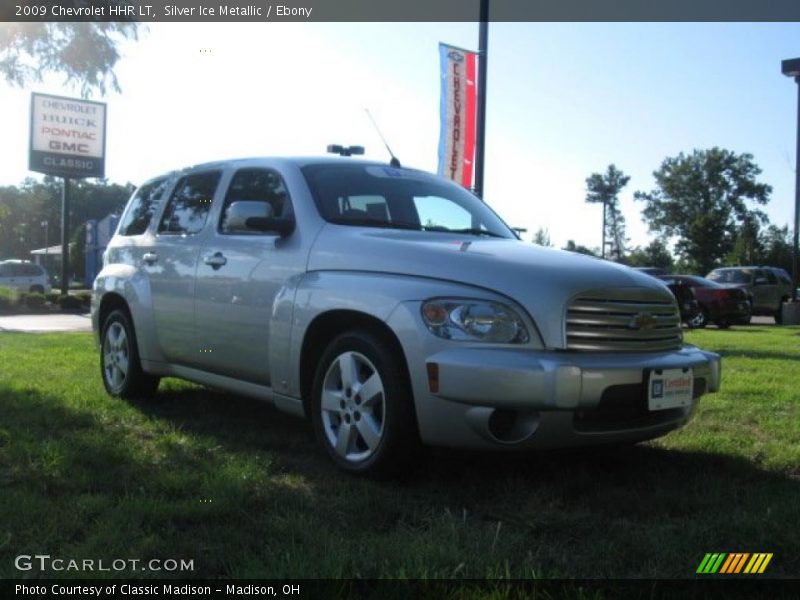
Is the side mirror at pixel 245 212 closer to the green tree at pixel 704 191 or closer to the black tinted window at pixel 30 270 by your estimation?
the black tinted window at pixel 30 270

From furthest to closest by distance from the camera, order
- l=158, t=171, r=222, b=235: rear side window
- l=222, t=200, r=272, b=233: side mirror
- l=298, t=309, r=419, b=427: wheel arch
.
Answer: l=158, t=171, r=222, b=235: rear side window < l=222, t=200, r=272, b=233: side mirror < l=298, t=309, r=419, b=427: wheel arch

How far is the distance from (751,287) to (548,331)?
77.3 ft

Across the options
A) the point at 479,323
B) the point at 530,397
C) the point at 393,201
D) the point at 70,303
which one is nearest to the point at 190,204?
the point at 393,201

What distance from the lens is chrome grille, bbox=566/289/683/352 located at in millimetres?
3512

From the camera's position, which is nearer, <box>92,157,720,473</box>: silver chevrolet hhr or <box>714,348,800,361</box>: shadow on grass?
<box>92,157,720,473</box>: silver chevrolet hhr

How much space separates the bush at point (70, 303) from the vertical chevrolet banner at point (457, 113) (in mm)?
18608

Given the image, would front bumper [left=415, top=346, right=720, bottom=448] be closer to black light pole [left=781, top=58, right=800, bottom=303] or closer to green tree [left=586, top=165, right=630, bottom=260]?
black light pole [left=781, top=58, right=800, bottom=303]

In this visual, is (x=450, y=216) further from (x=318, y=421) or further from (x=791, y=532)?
(x=791, y=532)

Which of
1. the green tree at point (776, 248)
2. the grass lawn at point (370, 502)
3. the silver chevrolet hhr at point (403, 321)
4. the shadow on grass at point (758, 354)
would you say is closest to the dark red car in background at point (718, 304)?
the shadow on grass at point (758, 354)

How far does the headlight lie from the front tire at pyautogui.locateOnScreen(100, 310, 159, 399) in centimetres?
299

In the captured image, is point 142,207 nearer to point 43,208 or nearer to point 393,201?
point 393,201

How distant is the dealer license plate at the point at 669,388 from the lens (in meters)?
3.59

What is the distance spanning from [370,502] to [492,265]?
1.18m

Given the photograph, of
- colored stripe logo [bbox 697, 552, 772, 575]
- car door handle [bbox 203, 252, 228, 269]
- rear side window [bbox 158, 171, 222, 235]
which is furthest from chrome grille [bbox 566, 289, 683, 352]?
rear side window [bbox 158, 171, 222, 235]
